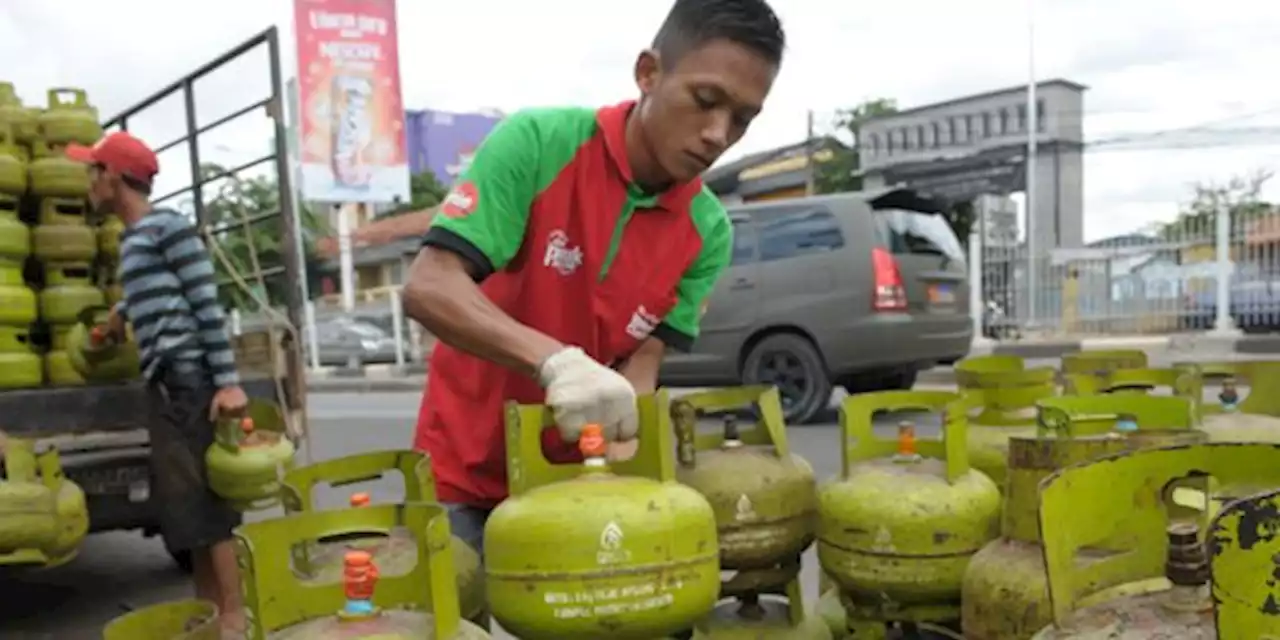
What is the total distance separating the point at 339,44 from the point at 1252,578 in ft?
62.1

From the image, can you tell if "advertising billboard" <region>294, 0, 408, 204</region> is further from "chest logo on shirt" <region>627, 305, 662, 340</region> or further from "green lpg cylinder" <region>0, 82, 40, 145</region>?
"chest logo on shirt" <region>627, 305, 662, 340</region>

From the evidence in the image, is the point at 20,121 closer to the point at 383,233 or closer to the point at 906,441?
the point at 906,441

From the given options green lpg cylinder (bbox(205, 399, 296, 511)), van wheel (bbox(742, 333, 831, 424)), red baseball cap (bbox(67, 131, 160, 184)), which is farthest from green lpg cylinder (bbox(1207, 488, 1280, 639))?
van wheel (bbox(742, 333, 831, 424))

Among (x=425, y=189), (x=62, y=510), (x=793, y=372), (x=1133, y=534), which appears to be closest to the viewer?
(x=1133, y=534)

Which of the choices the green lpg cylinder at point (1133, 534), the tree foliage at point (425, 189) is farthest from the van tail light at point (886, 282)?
the tree foliage at point (425, 189)

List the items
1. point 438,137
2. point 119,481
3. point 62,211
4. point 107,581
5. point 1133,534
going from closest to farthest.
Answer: point 1133,534 → point 119,481 → point 62,211 → point 107,581 → point 438,137

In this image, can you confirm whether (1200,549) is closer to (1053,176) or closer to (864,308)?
(864,308)

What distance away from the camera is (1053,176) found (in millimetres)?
21938

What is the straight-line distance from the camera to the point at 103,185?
144 inches

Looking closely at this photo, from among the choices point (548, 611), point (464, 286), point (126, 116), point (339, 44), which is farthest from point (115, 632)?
point (339, 44)

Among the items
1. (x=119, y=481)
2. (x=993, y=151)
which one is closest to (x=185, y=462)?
(x=119, y=481)

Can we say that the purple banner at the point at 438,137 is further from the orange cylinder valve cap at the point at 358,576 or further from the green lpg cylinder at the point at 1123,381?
the orange cylinder valve cap at the point at 358,576

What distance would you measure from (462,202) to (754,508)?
0.84 metres

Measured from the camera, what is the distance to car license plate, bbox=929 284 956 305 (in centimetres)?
745
